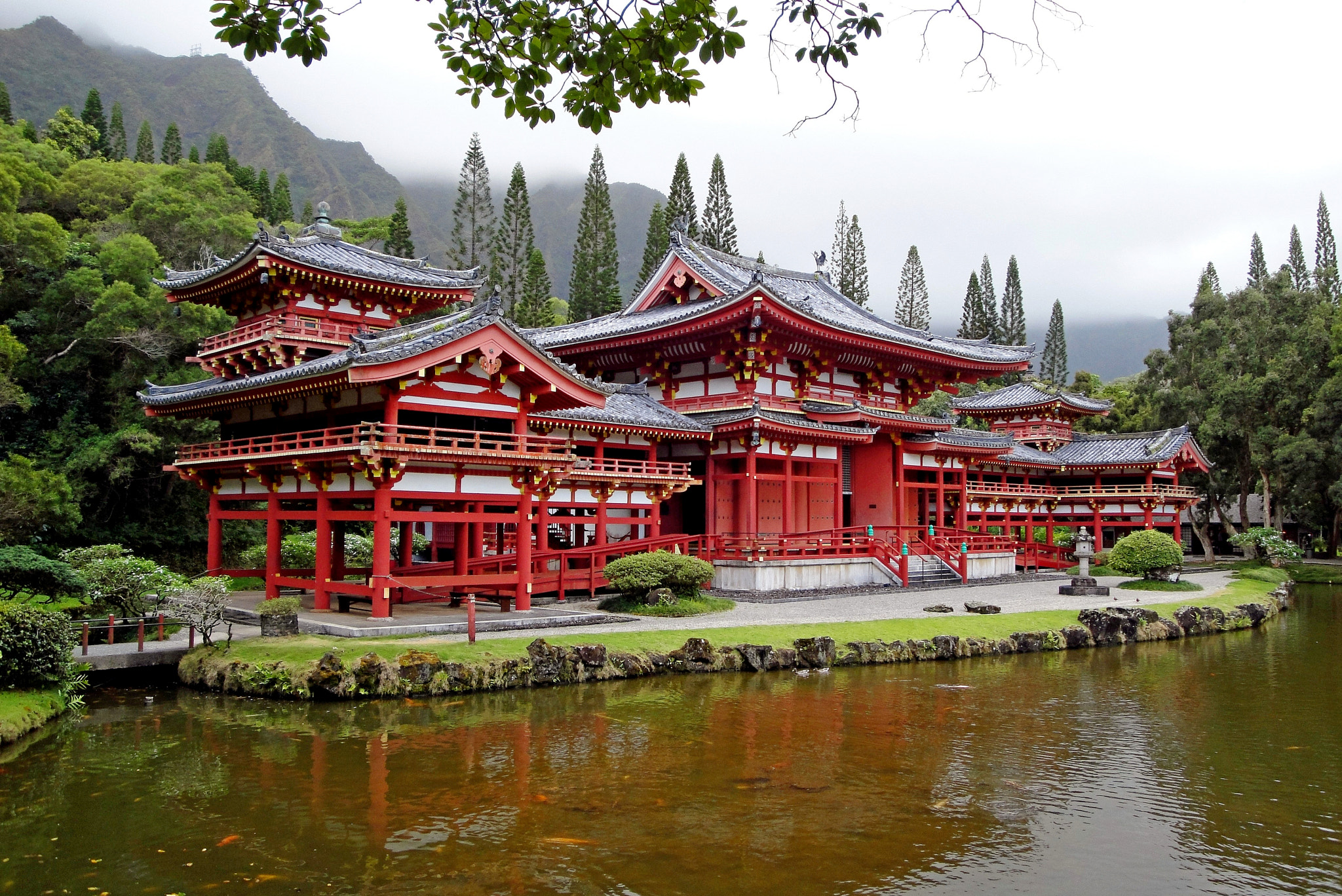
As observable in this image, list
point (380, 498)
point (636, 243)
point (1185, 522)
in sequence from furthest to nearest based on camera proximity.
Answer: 1. point (636, 243)
2. point (1185, 522)
3. point (380, 498)

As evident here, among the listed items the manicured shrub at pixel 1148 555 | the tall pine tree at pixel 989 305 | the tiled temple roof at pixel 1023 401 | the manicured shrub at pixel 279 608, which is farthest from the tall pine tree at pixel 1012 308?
the manicured shrub at pixel 279 608

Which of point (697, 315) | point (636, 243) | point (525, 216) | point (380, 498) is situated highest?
point (636, 243)

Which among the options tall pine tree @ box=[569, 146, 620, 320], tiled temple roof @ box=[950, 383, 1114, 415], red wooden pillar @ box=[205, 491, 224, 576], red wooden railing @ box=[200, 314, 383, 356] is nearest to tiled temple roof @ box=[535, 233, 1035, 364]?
tiled temple roof @ box=[950, 383, 1114, 415]

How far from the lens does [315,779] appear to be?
35.0ft

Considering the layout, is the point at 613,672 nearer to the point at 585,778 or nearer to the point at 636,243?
the point at 585,778

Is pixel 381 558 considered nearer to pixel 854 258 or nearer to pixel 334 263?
pixel 334 263

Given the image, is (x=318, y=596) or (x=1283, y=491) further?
(x=1283, y=491)

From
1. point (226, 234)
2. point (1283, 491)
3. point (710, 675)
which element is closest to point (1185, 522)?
point (1283, 491)

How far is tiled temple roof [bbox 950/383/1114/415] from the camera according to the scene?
152 ft

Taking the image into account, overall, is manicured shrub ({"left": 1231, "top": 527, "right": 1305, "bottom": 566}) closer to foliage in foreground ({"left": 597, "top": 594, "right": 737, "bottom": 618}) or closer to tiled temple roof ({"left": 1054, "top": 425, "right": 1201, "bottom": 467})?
tiled temple roof ({"left": 1054, "top": 425, "right": 1201, "bottom": 467})

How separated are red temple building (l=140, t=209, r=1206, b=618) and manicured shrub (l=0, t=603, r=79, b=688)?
5.75m

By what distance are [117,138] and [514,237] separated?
33.4 metres

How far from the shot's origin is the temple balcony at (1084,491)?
41469 millimetres

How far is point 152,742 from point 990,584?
26184mm
